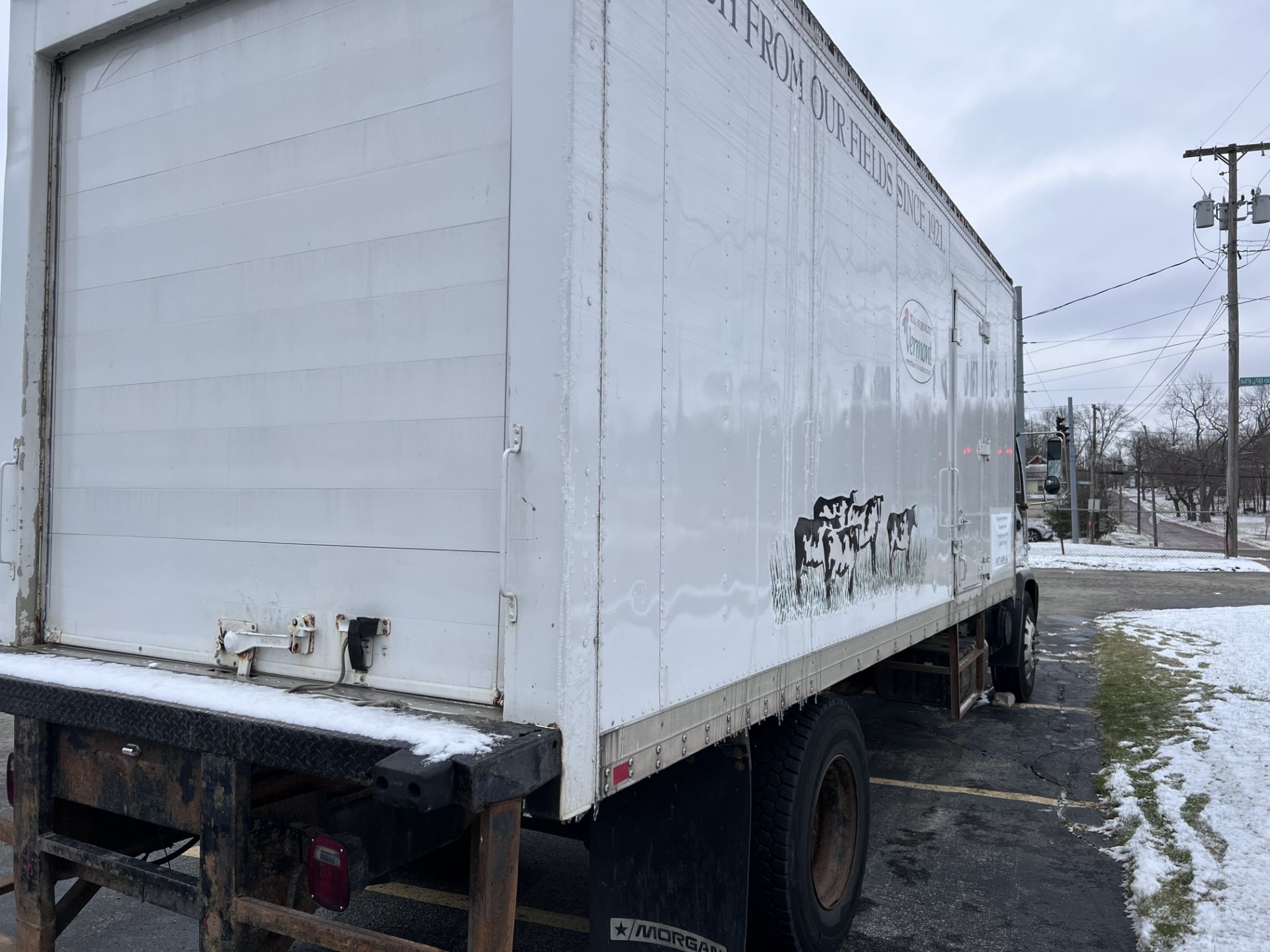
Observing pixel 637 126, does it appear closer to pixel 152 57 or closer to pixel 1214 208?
pixel 152 57

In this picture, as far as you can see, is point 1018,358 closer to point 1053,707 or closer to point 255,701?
point 1053,707

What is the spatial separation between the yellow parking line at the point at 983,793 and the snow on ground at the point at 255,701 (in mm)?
4450

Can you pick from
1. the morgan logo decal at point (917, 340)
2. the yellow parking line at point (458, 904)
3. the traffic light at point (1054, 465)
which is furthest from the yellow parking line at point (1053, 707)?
the yellow parking line at point (458, 904)

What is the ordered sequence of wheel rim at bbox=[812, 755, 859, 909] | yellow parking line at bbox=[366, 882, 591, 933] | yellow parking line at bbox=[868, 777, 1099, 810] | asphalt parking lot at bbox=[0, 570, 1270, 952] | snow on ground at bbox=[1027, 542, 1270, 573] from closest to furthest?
wheel rim at bbox=[812, 755, 859, 909], asphalt parking lot at bbox=[0, 570, 1270, 952], yellow parking line at bbox=[366, 882, 591, 933], yellow parking line at bbox=[868, 777, 1099, 810], snow on ground at bbox=[1027, 542, 1270, 573]

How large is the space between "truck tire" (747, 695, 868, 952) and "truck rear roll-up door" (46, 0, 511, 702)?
1.54m

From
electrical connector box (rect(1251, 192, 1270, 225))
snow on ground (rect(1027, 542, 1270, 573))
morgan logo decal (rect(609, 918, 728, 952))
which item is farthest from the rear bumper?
electrical connector box (rect(1251, 192, 1270, 225))

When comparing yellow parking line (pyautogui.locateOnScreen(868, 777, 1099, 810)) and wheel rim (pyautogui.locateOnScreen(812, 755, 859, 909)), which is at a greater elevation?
wheel rim (pyautogui.locateOnScreen(812, 755, 859, 909))

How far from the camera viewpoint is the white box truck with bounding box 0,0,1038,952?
2.14m

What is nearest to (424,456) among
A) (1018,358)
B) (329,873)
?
(329,873)

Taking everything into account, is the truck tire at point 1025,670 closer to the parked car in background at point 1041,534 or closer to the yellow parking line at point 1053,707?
the yellow parking line at point 1053,707

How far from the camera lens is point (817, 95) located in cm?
357

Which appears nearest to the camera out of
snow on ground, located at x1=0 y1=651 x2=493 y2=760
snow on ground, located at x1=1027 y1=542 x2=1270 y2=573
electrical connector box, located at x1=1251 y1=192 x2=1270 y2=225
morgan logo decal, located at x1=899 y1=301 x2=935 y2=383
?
snow on ground, located at x1=0 y1=651 x2=493 y2=760

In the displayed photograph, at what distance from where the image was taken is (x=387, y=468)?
2459 millimetres

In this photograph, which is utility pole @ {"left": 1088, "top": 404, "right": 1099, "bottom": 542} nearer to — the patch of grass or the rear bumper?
the patch of grass
